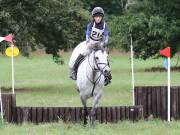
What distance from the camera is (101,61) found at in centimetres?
1334

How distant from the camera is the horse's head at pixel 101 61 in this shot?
43.3ft

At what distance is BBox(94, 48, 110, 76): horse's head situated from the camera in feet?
43.3

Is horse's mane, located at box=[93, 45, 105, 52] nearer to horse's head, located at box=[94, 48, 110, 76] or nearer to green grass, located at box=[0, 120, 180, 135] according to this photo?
horse's head, located at box=[94, 48, 110, 76]

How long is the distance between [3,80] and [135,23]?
35.8ft

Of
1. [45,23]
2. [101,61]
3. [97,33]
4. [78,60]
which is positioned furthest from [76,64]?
[45,23]

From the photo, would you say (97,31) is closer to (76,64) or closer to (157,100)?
(76,64)

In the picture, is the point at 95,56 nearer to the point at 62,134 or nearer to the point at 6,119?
the point at 62,134

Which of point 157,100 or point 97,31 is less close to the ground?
point 97,31

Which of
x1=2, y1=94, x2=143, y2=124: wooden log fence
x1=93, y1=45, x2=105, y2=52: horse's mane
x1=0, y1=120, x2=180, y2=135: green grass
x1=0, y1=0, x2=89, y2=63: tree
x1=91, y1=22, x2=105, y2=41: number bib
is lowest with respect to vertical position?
x1=0, y1=120, x2=180, y2=135: green grass

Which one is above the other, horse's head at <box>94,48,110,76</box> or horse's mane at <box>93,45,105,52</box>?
horse's mane at <box>93,45,105,52</box>

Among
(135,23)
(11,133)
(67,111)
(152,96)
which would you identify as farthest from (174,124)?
(135,23)

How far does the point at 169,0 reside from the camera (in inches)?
1694

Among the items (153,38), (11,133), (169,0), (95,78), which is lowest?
(11,133)

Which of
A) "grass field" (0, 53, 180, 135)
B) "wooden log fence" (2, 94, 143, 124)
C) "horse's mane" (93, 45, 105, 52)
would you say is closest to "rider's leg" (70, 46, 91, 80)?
"horse's mane" (93, 45, 105, 52)
